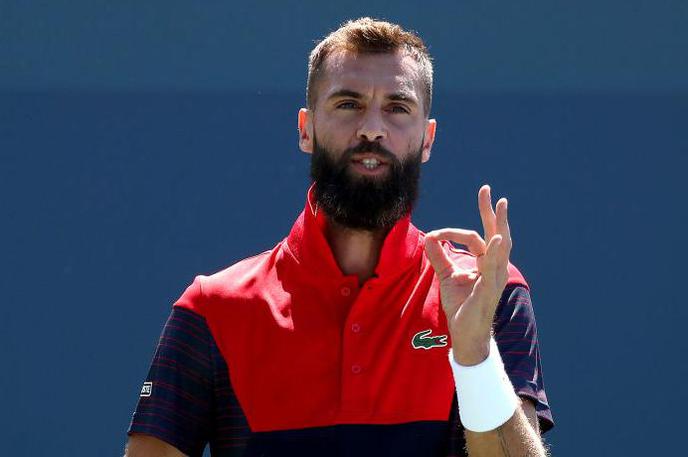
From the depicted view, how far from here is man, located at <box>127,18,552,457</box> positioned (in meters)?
1.97

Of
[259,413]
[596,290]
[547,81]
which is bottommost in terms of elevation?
[259,413]

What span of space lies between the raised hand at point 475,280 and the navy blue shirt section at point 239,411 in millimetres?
158

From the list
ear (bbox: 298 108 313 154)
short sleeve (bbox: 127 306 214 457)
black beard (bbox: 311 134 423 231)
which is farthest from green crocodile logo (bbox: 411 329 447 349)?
ear (bbox: 298 108 313 154)

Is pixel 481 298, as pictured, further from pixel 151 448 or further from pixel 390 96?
pixel 151 448

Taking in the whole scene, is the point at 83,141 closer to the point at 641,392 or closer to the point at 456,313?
the point at 641,392

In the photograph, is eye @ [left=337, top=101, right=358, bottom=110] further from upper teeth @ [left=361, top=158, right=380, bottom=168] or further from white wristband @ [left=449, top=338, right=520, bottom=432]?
white wristband @ [left=449, top=338, right=520, bottom=432]

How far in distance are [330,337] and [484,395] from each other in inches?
13.2

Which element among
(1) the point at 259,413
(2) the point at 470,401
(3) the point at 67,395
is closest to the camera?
(2) the point at 470,401

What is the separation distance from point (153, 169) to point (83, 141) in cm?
26

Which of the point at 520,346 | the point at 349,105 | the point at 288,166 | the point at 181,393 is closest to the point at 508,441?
the point at 520,346

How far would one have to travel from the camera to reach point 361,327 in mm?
2141

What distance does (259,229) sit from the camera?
13.6 ft

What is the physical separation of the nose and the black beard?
1cm

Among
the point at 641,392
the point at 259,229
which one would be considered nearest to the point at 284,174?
the point at 259,229
